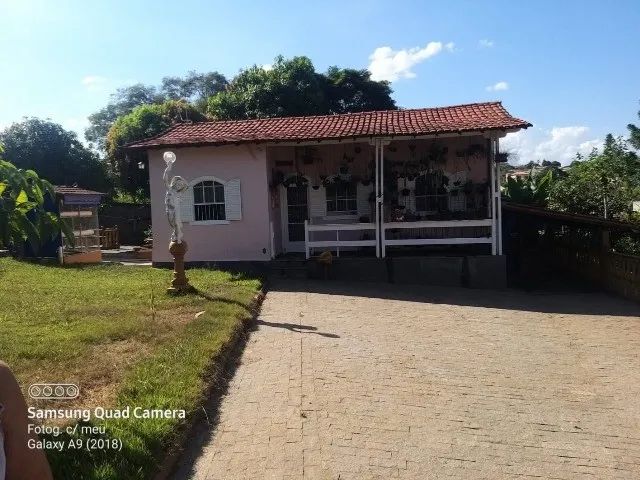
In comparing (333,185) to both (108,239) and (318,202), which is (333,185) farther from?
(108,239)

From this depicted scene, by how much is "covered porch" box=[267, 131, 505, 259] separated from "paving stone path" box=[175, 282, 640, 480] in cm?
417

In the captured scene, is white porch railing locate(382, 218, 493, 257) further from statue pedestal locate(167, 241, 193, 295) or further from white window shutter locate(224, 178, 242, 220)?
statue pedestal locate(167, 241, 193, 295)

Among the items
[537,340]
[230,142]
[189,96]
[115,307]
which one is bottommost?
[537,340]

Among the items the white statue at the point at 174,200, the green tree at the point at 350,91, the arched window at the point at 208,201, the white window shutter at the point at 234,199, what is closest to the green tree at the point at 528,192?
the white window shutter at the point at 234,199

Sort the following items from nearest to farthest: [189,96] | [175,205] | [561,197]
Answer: [175,205], [561,197], [189,96]

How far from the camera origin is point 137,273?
40.4 ft

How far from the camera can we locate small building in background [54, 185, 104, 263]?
616 inches

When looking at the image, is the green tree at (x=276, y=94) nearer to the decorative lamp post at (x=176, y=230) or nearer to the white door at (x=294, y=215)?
the white door at (x=294, y=215)

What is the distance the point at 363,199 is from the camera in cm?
1404

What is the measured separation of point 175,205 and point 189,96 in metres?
42.5

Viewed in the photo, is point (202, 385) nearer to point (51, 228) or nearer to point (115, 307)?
point (51, 228)

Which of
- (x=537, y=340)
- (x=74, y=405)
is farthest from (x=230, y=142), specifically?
(x=74, y=405)

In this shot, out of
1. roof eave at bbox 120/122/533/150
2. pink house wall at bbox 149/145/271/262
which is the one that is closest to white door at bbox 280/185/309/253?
pink house wall at bbox 149/145/271/262

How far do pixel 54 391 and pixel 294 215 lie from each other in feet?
32.4
